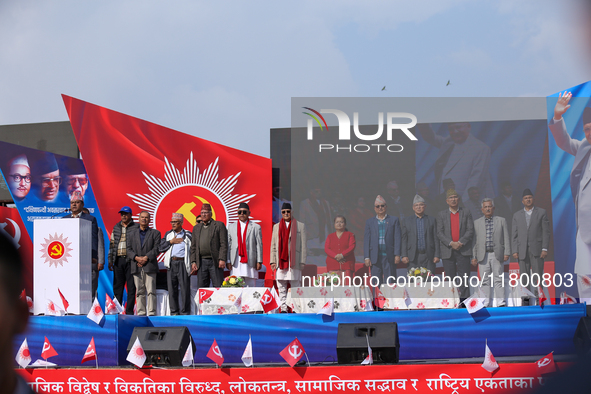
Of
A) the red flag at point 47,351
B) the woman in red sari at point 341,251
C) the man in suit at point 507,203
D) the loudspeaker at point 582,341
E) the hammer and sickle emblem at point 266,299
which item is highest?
the man in suit at point 507,203

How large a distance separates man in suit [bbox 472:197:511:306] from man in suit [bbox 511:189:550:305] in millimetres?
118

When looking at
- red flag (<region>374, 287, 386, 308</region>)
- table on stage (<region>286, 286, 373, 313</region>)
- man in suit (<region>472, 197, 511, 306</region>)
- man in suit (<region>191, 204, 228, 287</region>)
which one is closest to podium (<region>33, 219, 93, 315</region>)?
man in suit (<region>191, 204, 228, 287</region>)

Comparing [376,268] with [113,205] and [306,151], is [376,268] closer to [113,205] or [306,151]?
[306,151]

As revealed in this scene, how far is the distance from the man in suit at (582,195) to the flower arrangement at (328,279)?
7.62 feet

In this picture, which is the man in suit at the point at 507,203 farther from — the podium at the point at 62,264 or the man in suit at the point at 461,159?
the podium at the point at 62,264

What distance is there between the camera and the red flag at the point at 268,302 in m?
5.89

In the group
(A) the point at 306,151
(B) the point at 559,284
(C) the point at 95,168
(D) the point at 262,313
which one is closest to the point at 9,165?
(C) the point at 95,168

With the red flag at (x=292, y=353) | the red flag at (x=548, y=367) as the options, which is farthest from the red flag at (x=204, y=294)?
the red flag at (x=548, y=367)

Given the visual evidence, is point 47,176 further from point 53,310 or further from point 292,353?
point 292,353

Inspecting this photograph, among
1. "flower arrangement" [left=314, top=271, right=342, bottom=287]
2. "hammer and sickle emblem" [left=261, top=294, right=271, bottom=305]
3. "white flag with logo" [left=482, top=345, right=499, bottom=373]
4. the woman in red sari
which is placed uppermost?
the woman in red sari

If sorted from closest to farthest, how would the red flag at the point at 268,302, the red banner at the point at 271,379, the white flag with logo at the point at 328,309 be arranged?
the red banner at the point at 271,379
the white flag with logo at the point at 328,309
the red flag at the point at 268,302

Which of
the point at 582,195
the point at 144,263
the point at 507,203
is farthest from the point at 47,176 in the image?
the point at 582,195

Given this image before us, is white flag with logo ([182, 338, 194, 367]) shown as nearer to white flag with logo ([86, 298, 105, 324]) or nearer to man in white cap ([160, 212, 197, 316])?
white flag with logo ([86, 298, 105, 324])

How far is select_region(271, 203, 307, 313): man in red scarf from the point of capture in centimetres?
729
